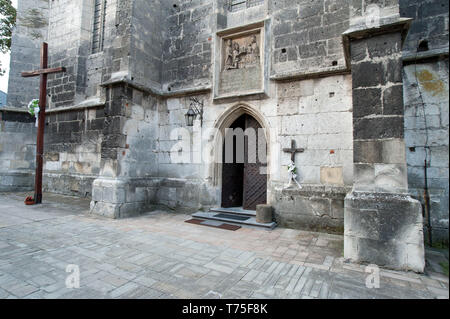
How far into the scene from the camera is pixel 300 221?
4590 millimetres

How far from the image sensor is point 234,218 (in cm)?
507

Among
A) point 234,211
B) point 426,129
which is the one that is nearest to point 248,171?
point 234,211

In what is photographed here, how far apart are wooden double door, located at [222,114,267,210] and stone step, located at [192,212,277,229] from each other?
579 mm

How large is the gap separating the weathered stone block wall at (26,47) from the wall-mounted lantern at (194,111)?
6986mm

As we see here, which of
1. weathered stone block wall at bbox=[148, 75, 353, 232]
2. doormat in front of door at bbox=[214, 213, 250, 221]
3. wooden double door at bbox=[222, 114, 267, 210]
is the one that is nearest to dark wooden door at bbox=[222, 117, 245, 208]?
wooden double door at bbox=[222, 114, 267, 210]

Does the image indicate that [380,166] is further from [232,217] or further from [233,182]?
[233,182]

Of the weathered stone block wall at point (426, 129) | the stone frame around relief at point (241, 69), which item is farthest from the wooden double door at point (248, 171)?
the weathered stone block wall at point (426, 129)

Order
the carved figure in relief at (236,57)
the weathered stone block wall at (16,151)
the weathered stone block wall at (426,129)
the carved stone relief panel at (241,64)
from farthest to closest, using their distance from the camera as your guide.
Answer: the weathered stone block wall at (16,151) → the carved figure in relief at (236,57) → the carved stone relief panel at (241,64) → the weathered stone block wall at (426,129)

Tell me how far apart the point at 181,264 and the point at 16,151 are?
8.94 m

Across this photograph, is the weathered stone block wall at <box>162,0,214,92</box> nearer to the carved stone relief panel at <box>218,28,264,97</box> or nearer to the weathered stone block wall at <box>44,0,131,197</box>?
the carved stone relief panel at <box>218,28,264,97</box>

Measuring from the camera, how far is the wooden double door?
5602mm

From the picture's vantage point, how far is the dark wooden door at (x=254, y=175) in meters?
5.59

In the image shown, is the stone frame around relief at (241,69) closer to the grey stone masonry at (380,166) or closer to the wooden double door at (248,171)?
the wooden double door at (248,171)
